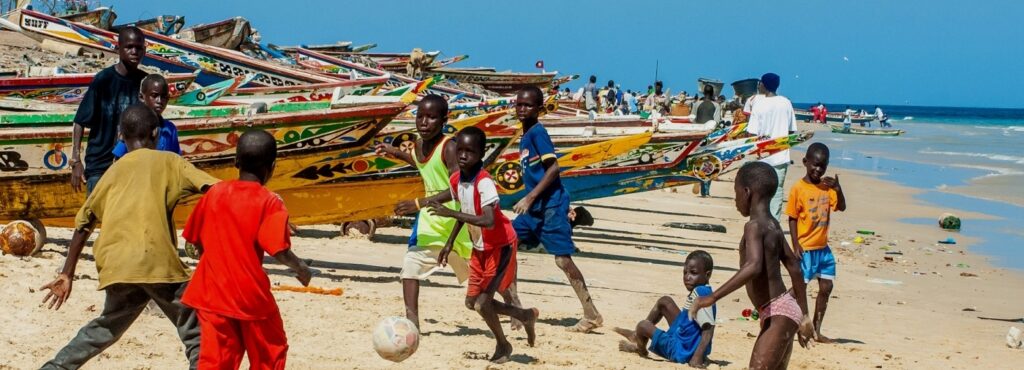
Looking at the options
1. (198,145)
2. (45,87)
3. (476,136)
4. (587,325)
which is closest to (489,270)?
(476,136)

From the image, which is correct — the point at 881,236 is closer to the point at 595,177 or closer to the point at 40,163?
the point at 595,177

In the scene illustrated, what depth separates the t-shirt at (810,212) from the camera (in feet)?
25.5

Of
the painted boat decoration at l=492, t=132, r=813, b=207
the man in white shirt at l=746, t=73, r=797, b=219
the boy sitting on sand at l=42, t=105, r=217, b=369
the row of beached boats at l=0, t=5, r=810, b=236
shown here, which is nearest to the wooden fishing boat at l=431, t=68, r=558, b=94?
the row of beached boats at l=0, t=5, r=810, b=236

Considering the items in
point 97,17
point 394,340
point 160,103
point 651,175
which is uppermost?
point 97,17

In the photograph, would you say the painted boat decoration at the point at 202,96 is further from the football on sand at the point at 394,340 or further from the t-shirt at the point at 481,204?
the football on sand at the point at 394,340

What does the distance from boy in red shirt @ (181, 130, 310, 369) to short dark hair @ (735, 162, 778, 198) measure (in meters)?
1.97

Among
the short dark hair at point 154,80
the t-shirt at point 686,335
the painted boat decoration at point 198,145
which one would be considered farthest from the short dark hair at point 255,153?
the painted boat decoration at point 198,145

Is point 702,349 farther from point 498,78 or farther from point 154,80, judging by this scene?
point 498,78

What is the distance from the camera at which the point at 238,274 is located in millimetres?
4695

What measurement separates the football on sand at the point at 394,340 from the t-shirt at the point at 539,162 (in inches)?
75.5

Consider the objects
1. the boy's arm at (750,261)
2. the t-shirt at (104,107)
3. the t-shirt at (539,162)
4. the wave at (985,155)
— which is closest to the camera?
the boy's arm at (750,261)

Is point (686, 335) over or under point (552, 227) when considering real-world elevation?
under

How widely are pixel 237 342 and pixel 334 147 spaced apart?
5.73m

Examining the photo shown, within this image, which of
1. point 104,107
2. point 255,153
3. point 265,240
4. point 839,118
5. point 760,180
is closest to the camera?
point 265,240
